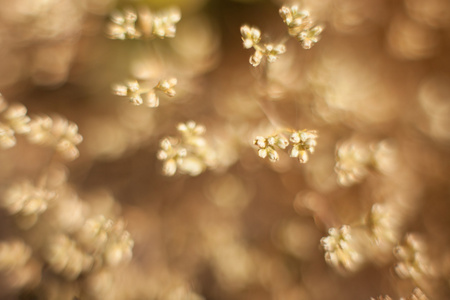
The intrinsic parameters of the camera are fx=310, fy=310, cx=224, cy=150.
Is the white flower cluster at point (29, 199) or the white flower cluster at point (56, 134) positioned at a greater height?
the white flower cluster at point (56, 134)

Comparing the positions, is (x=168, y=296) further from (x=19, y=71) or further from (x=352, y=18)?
(x=352, y=18)

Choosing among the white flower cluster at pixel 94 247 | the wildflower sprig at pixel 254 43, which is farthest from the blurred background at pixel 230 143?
the wildflower sprig at pixel 254 43

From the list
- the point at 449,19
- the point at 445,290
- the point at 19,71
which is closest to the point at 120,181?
the point at 19,71

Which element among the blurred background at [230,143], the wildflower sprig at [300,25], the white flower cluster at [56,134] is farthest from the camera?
the blurred background at [230,143]

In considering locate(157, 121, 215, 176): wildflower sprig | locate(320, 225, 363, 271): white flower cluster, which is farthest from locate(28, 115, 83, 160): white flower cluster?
locate(320, 225, 363, 271): white flower cluster

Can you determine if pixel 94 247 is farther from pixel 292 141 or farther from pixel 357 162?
pixel 357 162

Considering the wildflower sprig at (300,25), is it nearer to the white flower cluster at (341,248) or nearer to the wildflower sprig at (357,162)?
the wildflower sprig at (357,162)

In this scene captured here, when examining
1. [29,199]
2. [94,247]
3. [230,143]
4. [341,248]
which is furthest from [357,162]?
[29,199]
